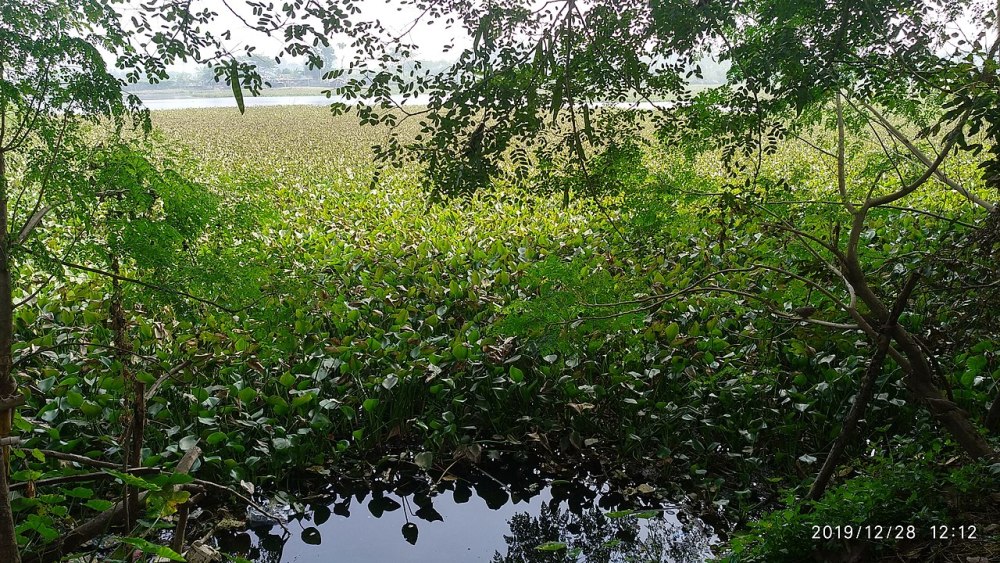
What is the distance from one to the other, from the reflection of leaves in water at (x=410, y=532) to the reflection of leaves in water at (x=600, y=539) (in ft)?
0.98

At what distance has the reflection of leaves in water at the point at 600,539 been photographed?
269 centimetres

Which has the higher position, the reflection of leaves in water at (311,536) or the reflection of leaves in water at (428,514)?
the reflection of leaves in water at (428,514)

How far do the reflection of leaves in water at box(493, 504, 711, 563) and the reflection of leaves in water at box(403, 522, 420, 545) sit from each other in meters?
0.30

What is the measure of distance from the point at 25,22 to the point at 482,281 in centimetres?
253

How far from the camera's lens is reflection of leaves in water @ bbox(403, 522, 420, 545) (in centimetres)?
286

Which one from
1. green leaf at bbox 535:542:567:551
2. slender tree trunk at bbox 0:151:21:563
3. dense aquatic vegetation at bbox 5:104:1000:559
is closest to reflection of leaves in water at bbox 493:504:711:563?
green leaf at bbox 535:542:567:551

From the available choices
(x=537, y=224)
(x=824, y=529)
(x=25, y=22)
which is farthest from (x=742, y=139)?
(x=537, y=224)

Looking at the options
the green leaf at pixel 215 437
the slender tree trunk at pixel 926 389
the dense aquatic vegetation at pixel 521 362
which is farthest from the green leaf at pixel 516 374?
the slender tree trunk at pixel 926 389

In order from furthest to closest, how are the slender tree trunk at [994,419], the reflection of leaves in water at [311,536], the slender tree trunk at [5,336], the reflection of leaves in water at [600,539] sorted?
the reflection of leaves in water at [311,536] → the reflection of leaves in water at [600,539] → the slender tree trunk at [994,419] → the slender tree trunk at [5,336]

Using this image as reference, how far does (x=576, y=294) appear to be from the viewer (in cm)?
263

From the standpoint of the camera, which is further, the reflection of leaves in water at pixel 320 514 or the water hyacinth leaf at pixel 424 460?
the water hyacinth leaf at pixel 424 460

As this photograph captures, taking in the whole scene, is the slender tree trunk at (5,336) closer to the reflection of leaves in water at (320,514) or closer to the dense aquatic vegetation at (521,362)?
the dense aquatic vegetation at (521,362)
